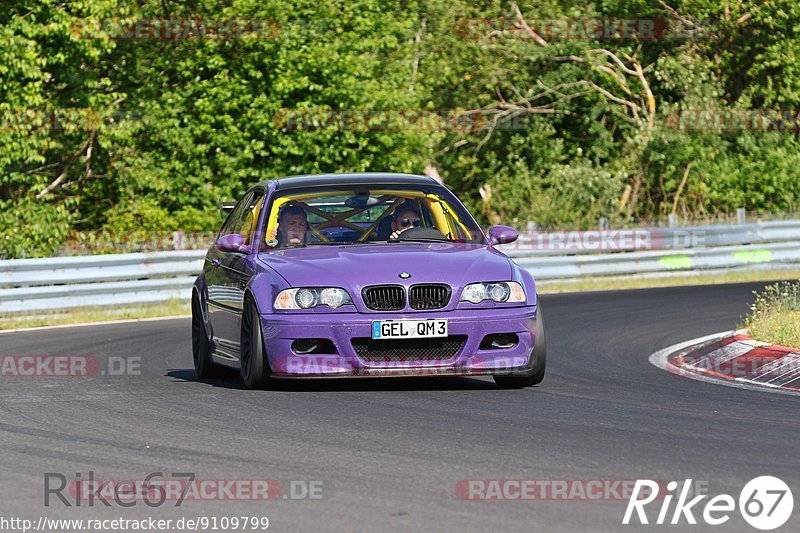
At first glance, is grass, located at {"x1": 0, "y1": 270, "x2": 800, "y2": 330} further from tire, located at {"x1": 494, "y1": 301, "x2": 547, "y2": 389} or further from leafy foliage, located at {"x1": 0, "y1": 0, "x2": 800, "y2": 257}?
leafy foliage, located at {"x1": 0, "y1": 0, "x2": 800, "y2": 257}

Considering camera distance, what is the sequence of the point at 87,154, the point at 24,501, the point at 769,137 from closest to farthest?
1. the point at 24,501
2. the point at 87,154
3. the point at 769,137

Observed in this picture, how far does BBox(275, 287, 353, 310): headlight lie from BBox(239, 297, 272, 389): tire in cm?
25

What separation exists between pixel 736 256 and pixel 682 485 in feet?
71.8

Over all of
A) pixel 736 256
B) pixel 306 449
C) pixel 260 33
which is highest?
pixel 260 33

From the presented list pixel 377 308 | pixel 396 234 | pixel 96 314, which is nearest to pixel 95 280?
pixel 96 314

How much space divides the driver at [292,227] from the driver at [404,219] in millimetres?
666

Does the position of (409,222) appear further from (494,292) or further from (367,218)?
(494,292)

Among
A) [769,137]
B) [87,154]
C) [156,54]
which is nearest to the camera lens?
[87,154]

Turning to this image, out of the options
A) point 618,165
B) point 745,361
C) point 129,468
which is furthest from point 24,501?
point 618,165

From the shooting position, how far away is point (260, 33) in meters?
34.5

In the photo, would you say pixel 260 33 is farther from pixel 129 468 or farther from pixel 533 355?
pixel 129 468

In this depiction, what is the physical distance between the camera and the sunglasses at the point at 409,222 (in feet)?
39.9

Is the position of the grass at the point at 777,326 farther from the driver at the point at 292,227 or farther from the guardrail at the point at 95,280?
the guardrail at the point at 95,280

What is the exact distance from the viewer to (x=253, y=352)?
36.1 feet
